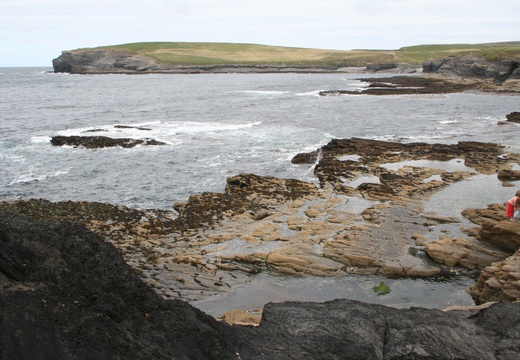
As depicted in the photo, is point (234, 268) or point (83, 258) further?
point (234, 268)

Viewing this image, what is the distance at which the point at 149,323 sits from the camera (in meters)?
8.28

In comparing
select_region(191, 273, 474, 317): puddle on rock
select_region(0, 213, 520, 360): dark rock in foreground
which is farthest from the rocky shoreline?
select_region(191, 273, 474, 317): puddle on rock

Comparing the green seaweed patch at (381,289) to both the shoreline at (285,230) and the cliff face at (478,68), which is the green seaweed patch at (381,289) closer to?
the shoreline at (285,230)

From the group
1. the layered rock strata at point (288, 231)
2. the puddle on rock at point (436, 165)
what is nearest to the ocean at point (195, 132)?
the layered rock strata at point (288, 231)

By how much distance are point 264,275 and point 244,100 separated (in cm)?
7203

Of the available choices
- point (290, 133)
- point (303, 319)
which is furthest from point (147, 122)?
point (303, 319)

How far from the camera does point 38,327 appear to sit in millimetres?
6664

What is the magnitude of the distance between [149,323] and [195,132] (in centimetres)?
4679

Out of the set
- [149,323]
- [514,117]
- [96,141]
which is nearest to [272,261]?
[149,323]

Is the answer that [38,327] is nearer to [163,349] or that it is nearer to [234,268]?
[163,349]

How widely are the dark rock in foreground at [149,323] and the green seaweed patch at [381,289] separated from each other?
5.43m

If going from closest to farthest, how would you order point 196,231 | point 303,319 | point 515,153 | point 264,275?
point 303,319
point 264,275
point 196,231
point 515,153

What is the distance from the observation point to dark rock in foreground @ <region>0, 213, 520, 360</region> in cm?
682

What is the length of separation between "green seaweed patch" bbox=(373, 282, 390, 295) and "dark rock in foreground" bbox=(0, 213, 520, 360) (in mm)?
5427
